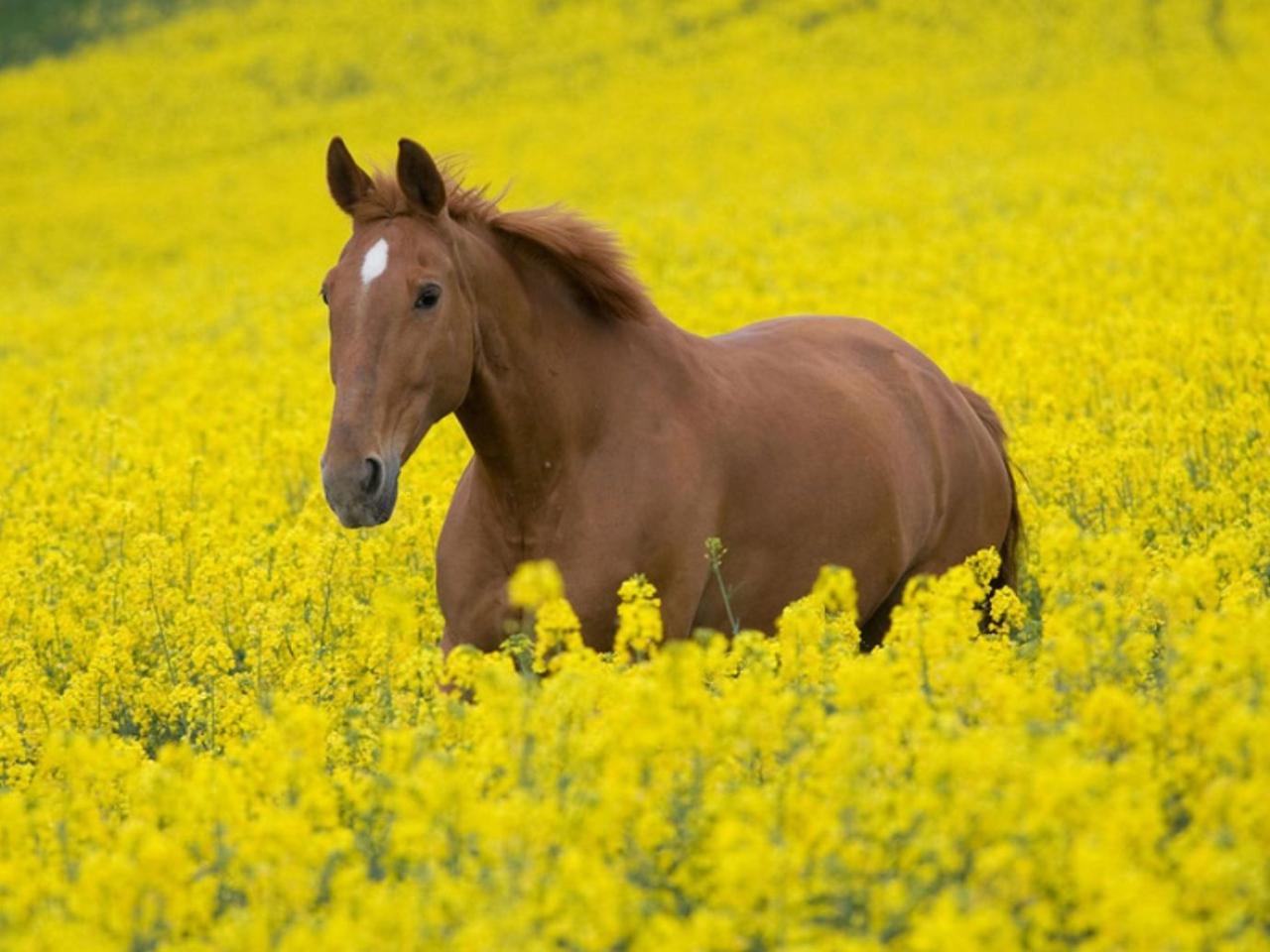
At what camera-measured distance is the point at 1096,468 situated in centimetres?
758

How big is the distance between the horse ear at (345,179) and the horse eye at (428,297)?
0.42m

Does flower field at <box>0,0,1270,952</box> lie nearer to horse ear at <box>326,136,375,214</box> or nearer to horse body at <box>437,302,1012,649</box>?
horse body at <box>437,302,1012,649</box>

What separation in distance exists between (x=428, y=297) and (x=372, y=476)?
60 cm

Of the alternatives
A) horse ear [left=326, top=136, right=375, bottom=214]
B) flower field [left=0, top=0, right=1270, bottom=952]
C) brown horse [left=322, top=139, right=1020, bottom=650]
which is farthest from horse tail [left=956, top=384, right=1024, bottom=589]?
horse ear [left=326, top=136, right=375, bottom=214]

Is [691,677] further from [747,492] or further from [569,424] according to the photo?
[747,492]

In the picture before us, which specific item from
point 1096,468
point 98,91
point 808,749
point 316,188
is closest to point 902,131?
point 316,188

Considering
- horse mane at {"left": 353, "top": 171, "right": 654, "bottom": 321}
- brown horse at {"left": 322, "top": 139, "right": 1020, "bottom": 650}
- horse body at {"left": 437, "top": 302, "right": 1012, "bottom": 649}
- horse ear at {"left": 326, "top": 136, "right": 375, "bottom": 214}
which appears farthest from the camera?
horse mane at {"left": 353, "top": 171, "right": 654, "bottom": 321}

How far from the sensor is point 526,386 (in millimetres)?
5855

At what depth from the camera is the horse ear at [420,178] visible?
550 centimetres

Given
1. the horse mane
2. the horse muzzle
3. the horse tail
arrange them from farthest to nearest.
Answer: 1. the horse tail
2. the horse mane
3. the horse muzzle

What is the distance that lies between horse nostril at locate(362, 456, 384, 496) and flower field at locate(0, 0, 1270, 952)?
564 millimetres

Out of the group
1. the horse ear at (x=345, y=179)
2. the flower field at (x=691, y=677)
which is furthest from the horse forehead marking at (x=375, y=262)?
the flower field at (x=691, y=677)

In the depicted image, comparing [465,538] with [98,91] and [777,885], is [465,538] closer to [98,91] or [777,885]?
[777,885]

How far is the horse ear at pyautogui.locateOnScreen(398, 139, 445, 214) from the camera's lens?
5.50 metres
